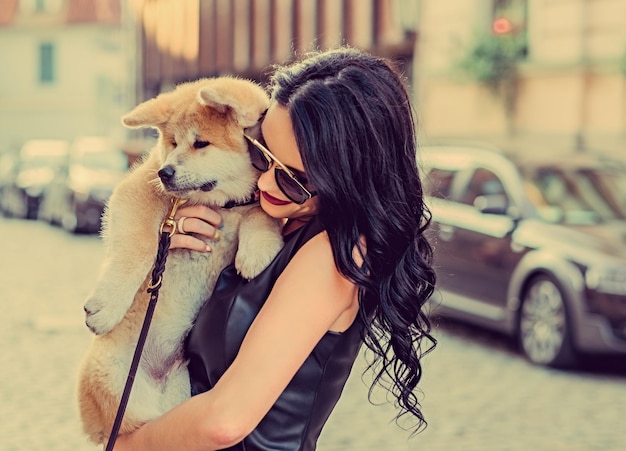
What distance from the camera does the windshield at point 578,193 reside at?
898 centimetres

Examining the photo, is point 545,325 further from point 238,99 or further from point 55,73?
point 55,73

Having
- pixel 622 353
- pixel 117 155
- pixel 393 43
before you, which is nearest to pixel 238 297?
pixel 622 353

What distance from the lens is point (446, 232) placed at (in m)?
9.84

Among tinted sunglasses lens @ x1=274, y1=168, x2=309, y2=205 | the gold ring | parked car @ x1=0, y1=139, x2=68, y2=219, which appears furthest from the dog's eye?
parked car @ x1=0, y1=139, x2=68, y2=219

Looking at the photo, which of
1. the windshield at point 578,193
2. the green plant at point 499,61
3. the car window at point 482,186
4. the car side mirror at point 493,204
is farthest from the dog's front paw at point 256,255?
the green plant at point 499,61

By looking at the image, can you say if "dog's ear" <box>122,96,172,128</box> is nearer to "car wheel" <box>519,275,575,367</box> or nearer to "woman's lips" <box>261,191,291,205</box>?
"woman's lips" <box>261,191,291,205</box>

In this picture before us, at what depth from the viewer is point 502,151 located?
386 inches

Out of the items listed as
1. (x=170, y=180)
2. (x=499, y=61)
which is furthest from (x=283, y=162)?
(x=499, y=61)

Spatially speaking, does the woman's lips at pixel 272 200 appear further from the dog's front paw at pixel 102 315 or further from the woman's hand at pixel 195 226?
the dog's front paw at pixel 102 315

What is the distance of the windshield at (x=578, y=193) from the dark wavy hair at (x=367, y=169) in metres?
6.67

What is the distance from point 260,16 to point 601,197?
55.7ft

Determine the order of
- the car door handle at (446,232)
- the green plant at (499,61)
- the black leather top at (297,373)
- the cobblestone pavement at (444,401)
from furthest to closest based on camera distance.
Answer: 1. the green plant at (499,61)
2. the car door handle at (446,232)
3. the cobblestone pavement at (444,401)
4. the black leather top at (297,373)

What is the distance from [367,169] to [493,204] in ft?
23.4

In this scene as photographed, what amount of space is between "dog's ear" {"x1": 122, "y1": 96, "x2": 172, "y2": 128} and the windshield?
628 cm
